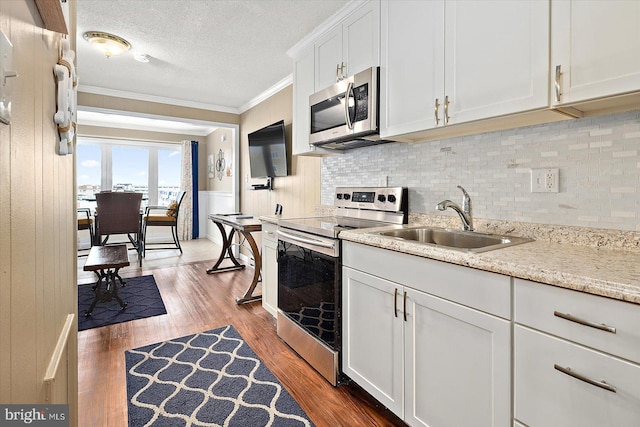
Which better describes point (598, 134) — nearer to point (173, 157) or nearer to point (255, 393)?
point (255, 393)

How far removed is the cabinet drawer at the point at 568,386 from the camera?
80 centimetres

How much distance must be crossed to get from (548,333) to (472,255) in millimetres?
320

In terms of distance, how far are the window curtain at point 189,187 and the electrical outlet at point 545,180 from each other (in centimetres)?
671

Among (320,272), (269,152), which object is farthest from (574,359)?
(269,152)

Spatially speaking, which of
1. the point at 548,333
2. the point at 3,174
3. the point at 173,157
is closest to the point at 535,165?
the point at 548,333

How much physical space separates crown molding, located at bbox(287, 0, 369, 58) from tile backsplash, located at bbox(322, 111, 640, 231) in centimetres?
99

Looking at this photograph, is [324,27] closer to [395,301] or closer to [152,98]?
[395,301]

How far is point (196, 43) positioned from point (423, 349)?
3.04m

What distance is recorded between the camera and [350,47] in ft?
7.20

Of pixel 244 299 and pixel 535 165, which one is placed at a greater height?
pixel 535 165

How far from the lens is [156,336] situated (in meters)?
2.47

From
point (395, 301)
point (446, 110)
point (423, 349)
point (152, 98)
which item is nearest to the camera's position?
point (423, 349)

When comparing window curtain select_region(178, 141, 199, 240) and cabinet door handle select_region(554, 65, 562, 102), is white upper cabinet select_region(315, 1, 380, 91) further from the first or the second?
window curtain select_region(178, 141, 199, 240)

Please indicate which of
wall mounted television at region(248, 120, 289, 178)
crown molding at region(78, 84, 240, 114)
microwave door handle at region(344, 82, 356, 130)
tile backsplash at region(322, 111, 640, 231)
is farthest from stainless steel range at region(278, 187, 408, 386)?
crown molding at region(78, 84, 240, 114)
